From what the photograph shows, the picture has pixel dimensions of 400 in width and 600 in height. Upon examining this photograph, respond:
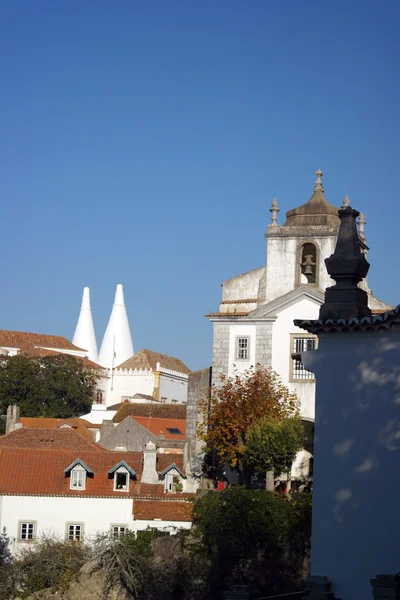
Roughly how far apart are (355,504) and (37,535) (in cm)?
2391

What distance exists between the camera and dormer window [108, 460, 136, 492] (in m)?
43.0

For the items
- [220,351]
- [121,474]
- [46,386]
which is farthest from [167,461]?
[46,386]

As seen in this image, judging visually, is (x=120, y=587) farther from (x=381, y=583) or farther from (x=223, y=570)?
(x=381, y=583)

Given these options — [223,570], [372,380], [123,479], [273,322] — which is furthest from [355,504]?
[123,479]

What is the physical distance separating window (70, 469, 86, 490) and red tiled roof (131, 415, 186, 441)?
75.5 feet

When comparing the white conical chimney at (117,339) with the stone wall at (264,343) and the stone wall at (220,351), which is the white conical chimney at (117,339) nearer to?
the stone wall at (220,351)

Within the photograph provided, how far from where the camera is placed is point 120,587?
3350cm

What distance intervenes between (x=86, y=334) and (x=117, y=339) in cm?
571

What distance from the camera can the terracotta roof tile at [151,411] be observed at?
8175 cm

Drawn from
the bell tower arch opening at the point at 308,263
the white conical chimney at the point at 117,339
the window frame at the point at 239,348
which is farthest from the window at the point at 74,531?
the white conical chimney at the point at 117,339

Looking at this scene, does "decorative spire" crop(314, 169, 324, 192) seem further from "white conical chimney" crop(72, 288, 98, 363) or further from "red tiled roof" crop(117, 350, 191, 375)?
"white conical chimney" crop(72, 288, 98, 363)

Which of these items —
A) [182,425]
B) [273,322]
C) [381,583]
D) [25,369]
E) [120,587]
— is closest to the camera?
[381,583]

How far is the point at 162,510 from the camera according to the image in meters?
41.0

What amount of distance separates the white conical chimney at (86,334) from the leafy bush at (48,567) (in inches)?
3765
